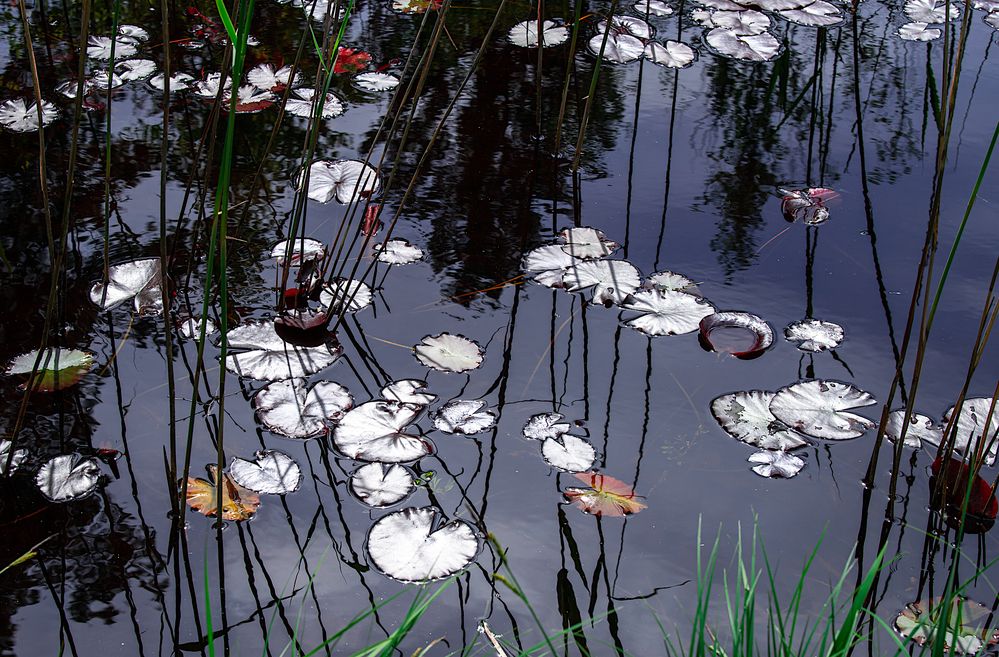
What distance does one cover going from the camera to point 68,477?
1.33 metres

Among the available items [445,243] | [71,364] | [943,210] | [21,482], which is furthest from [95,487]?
[943,210]

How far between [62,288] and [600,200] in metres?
1.09

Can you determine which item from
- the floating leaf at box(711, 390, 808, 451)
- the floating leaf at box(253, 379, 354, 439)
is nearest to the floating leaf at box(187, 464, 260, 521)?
the floating leaf at box(253, 379, 354, 439)

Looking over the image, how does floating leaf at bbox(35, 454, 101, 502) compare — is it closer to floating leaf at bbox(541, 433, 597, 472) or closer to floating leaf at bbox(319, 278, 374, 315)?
floating leaf at bbox(319, 278, 374, 315)

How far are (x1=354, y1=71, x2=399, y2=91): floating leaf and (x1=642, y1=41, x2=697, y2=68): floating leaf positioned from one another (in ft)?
2.34

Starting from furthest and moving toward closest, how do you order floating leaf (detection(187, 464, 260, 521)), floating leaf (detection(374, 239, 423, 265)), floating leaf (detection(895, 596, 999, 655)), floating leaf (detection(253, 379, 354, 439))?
1. floating leaf (detection(374, 239, 423, 265))
2. floating leaf (detection(253, 379, 354, 439))
3. floating leaf (detection(187, 464, 260, 521))
4. floating leaf (detection(895, 596, 999, 655))

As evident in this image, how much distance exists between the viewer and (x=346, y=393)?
1500 mm

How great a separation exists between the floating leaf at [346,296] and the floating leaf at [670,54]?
1269mm

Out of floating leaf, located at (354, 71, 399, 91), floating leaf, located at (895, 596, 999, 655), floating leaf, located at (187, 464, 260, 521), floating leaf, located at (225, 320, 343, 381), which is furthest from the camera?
floating leaf, located at (354, 71, 399, 91)

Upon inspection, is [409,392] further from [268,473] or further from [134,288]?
[134,288]

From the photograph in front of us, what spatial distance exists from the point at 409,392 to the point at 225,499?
34cm

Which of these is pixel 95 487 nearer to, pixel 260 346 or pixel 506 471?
pixel 260 346

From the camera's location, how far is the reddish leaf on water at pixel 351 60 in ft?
8.20

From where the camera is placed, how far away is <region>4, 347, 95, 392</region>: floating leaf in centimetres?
147
